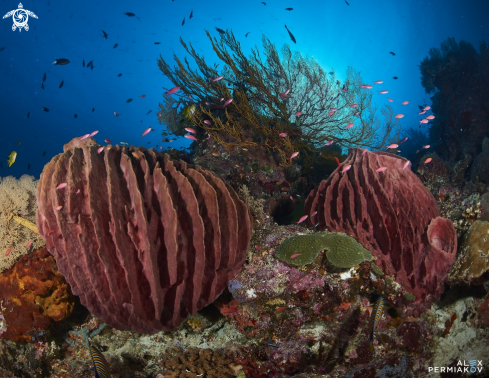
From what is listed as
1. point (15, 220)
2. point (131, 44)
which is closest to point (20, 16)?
point (131, 44)

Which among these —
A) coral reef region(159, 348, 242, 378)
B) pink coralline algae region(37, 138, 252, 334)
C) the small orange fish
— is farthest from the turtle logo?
the small orange fish

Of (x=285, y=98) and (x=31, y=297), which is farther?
(x=285, y=98)

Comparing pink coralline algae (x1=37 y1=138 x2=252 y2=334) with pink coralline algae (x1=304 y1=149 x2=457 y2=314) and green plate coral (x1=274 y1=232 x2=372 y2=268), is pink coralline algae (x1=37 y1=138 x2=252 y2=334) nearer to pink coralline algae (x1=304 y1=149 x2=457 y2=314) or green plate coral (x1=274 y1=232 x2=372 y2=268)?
green plate coral (x1=274 y1=232 x2=372 y2=268)

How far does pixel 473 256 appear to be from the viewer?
10.8ft

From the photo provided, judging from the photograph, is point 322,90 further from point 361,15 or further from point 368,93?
point 361,15

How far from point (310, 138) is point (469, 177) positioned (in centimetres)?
940

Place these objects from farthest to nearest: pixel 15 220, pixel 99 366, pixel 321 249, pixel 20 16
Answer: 1. pixel 20 16
2. pixel 15 220
3. pixel 321 249
4. pixel 99 366

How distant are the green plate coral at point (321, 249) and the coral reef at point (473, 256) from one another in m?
1.74

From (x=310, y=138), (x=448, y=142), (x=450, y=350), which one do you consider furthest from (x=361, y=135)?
(x=448, y=142)

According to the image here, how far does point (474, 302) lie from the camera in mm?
3918

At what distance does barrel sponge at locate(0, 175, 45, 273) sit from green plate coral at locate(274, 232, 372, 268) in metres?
3.63

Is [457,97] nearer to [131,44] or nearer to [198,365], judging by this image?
[198,365]

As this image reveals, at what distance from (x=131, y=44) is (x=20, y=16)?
65.7ft

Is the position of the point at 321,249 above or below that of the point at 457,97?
below
